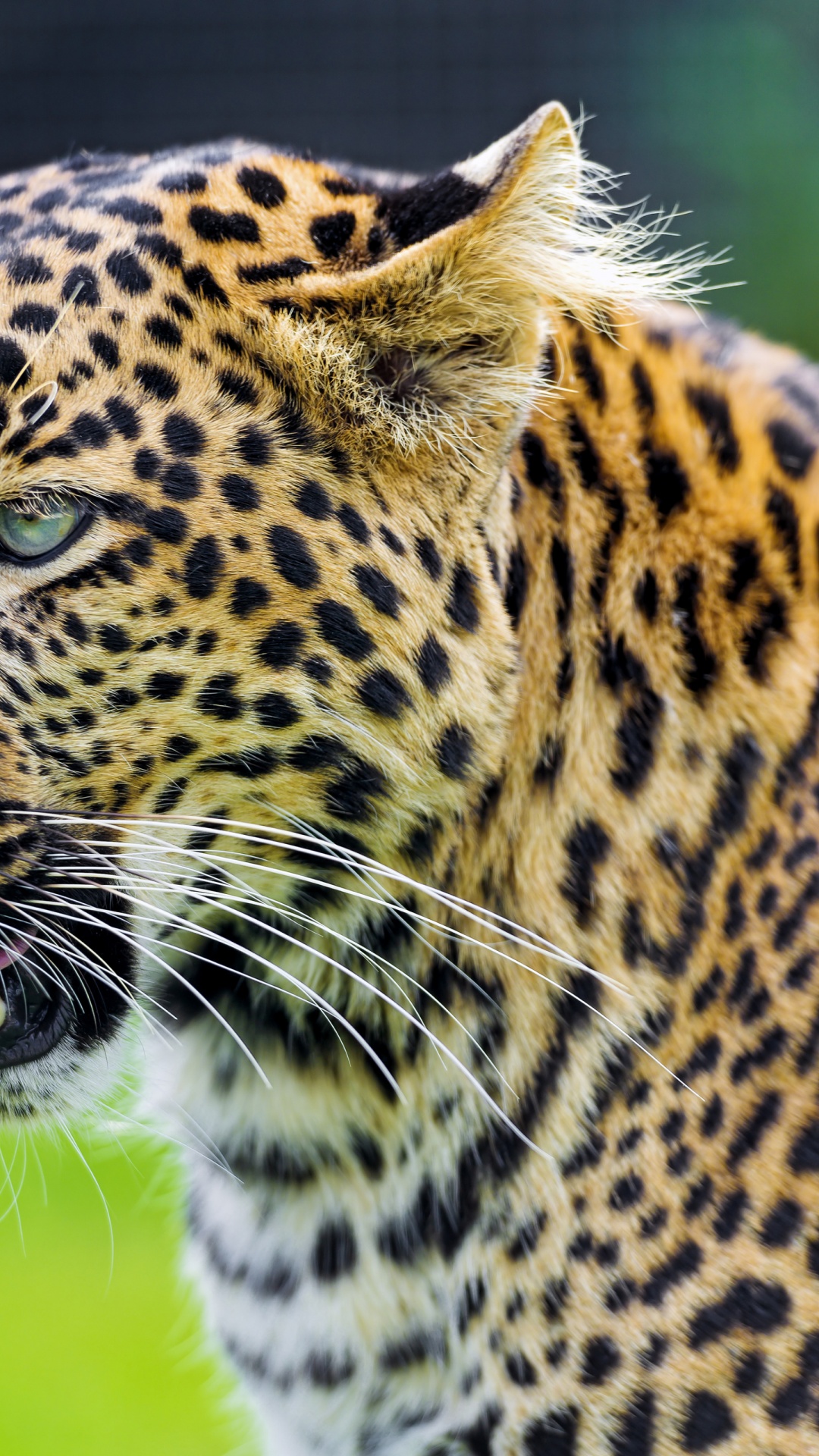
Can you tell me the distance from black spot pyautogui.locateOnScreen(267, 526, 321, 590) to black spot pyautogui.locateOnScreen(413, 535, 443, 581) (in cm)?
18

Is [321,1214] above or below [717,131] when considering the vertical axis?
below

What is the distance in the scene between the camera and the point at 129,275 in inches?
111

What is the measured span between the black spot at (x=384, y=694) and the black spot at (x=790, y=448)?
3.05 ft

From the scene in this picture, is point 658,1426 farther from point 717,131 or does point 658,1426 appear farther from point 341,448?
point 717,131

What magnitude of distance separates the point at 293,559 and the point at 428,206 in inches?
25.5

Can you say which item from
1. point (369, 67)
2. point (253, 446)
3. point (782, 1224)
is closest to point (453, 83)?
point (369, 67)

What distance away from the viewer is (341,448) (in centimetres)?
287

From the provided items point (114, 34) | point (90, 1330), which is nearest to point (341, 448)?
point (90, 1330)

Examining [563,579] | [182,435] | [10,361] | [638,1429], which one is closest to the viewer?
[10,361]

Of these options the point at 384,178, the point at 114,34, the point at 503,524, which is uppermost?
the point at 114,34

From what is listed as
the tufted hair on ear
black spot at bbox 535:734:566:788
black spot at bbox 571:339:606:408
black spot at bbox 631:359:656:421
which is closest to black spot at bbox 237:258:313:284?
the tufted hair on ear

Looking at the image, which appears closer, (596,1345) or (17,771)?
(17,771)

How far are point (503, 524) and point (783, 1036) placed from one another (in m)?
1.02

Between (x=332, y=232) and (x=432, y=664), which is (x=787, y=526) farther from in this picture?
(x=332, y=232)
